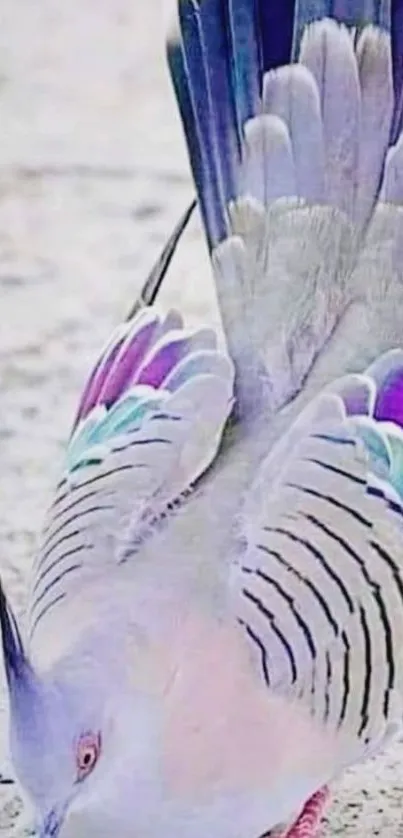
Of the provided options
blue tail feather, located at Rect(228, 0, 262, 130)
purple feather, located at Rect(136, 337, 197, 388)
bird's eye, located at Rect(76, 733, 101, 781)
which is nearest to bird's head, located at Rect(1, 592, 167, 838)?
bird's eye, located at Rect(76, 733, 101, 781)

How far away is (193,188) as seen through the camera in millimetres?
741

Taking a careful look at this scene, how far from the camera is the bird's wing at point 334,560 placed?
27.1 inches

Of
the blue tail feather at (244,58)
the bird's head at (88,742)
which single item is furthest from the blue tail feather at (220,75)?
the bird's head at (88,742)

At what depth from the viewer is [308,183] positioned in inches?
28.0

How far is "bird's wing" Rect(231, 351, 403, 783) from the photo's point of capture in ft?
2.26

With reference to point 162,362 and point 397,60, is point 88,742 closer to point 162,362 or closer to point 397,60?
point 162,362

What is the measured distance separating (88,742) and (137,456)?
0.35 ft

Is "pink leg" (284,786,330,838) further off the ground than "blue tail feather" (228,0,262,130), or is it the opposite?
"blue tail feather" (228,0,262,130)

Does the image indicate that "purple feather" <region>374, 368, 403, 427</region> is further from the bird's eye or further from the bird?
the bird's eye

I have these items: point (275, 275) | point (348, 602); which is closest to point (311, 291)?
point (275, 275)

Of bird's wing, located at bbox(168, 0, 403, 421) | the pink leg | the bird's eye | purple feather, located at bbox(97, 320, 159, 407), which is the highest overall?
bird's wing, located at bbox(168, 0, 403, 421)

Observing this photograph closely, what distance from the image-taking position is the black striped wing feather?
27.1 inches

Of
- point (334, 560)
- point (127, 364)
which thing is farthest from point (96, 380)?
point (334, 560)

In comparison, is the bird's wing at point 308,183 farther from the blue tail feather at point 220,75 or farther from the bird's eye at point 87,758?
the bird's eye at point 87,758
